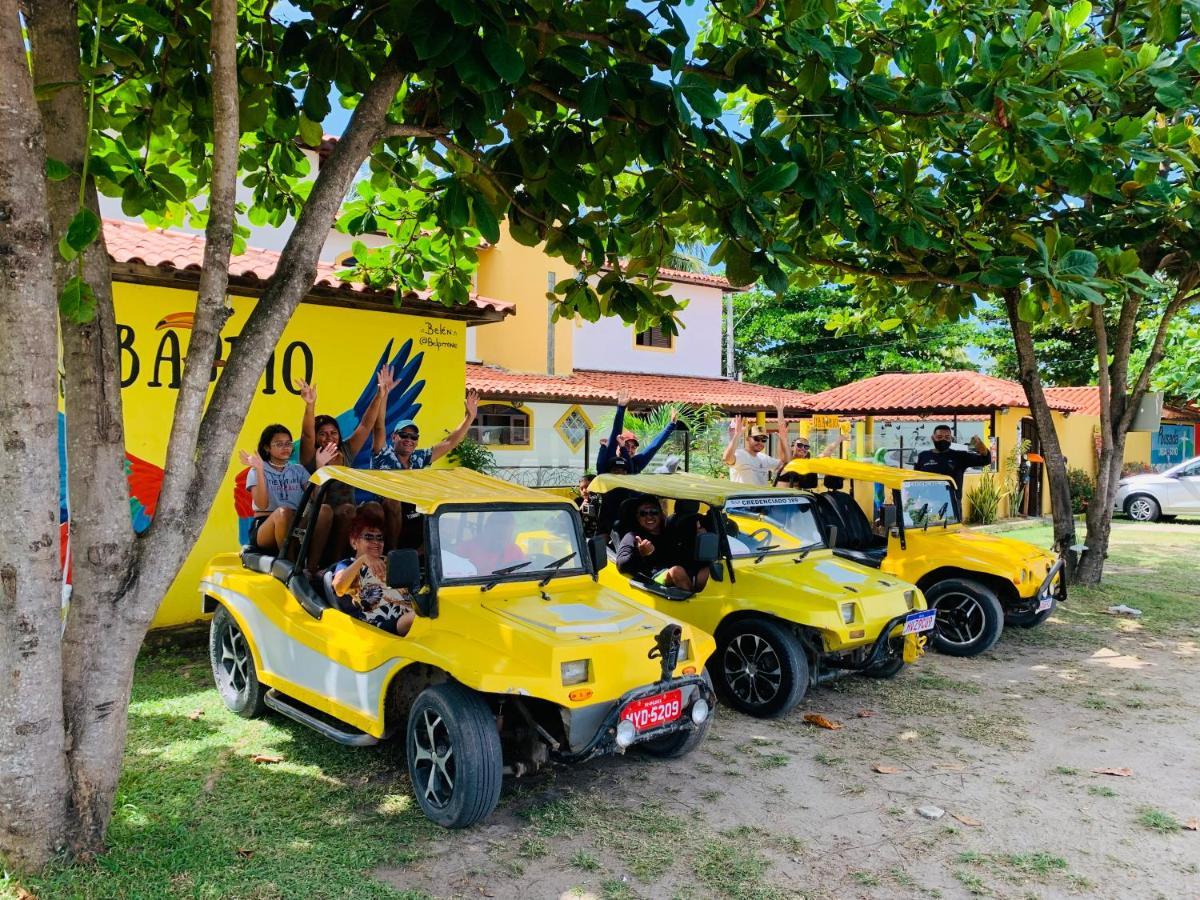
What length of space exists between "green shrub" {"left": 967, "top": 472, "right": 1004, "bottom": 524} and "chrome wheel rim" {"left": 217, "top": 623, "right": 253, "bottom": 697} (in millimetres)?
17042

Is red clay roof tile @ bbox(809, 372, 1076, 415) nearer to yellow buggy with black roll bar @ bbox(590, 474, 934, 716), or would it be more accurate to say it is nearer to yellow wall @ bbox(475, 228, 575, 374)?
yellow wall @ bbox(475, 228, 575, 374)

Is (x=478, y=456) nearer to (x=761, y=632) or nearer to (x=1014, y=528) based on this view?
(x=761, y=632)

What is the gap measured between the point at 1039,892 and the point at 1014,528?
15764mm

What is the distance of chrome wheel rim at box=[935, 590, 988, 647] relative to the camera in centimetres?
758

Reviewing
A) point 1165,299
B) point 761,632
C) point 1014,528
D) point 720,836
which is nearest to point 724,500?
point 761,632

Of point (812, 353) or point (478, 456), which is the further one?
point (812, 353)

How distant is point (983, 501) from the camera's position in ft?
62.0

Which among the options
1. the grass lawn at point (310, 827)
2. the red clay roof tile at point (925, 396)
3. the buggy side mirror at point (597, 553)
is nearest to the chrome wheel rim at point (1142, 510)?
the red clay roof tile at point (925, 396)

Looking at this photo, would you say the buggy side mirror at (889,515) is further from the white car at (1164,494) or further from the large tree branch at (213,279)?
the white car at (1164,494)

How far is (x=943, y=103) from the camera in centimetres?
475

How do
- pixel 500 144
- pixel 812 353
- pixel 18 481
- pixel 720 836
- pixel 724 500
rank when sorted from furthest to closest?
pixel 812 353
pixel 724 500
pixel 500 144
pixel 720 836
pixel 18 481

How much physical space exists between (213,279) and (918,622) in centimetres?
506

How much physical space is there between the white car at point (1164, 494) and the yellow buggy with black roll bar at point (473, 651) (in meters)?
19.0

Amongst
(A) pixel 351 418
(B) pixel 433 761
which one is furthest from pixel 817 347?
(B) pixel 433 761
